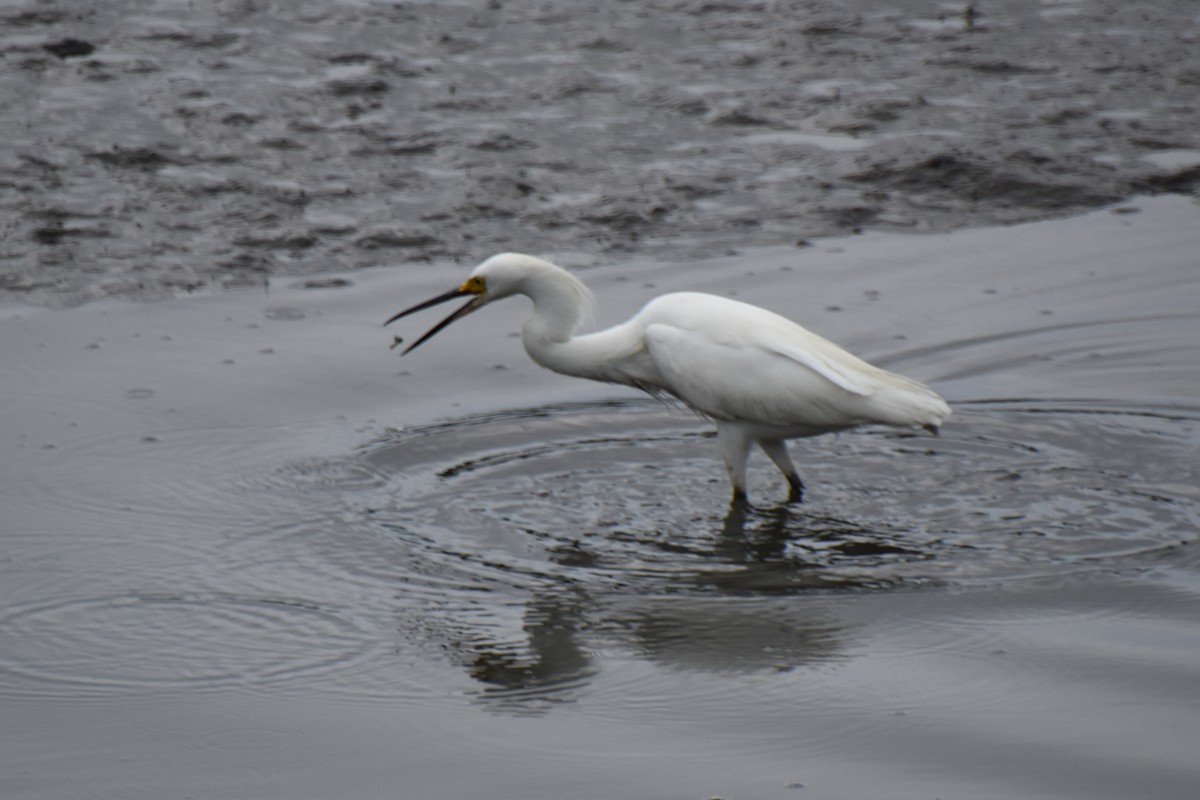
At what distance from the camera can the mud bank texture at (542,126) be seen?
29.1 feet

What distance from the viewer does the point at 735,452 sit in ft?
20.5

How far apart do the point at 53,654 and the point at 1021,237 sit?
5.58 meters

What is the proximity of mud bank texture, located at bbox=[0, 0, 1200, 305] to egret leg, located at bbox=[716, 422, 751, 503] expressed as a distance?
2491 millimetres

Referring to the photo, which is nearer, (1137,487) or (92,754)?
(92,754)

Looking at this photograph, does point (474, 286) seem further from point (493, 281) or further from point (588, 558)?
point (588, 558)

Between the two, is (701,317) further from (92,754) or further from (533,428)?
(92,754)

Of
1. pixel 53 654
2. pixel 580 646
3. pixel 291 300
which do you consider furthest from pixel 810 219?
pixel 53 654

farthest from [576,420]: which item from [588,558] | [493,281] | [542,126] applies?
[542,126]

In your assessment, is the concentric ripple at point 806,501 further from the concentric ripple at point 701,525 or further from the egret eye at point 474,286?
the egret eye at point 474,286

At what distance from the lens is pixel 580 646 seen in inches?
194

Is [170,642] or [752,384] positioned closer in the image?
[170,642]

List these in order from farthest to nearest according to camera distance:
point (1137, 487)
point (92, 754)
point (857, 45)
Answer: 1. point (857, 45)
2. point (1137, 487)
3. point (92, 754)

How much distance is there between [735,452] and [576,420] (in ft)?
2.83

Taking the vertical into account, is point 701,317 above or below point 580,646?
above
